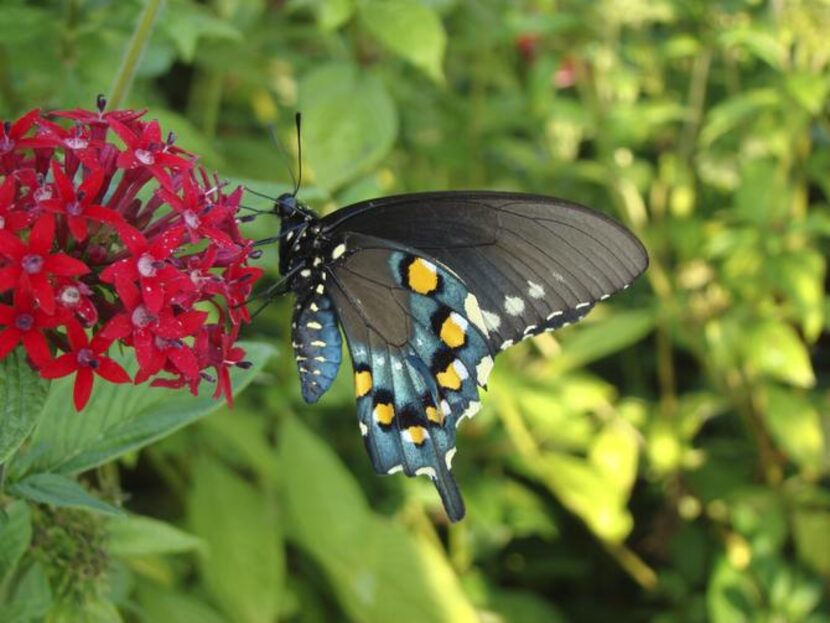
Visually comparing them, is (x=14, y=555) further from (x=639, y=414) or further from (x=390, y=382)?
(x=639, y=414)

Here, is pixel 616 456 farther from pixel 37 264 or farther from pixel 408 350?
pixel 37 264

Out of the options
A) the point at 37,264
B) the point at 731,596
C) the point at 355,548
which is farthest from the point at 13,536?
the point at 731,596

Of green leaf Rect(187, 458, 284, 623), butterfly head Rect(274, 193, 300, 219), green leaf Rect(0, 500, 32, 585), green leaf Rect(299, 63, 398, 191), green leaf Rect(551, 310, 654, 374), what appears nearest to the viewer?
green leaf Rect(0, 500, 32, 585)

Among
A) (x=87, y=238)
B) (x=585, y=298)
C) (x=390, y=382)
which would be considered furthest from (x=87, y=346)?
(x=585, y=298)

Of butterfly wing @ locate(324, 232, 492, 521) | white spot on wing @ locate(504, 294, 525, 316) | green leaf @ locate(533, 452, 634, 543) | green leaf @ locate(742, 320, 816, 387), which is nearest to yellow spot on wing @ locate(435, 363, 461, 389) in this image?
butterfly wing @ locate(324, 232, 492, 521)

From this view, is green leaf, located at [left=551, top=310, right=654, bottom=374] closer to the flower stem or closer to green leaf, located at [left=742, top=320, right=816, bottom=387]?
green leaf, located at [left=742, top=320, right=816, bottom=387]

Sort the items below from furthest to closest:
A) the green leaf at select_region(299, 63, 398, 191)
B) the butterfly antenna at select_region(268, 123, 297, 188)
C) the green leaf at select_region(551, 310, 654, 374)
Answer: the green leaf at select_region(551, 310, 654, 374), the green leaf at select_region(299, 63, 398, 191), the butterfly antenna at select_region(268, 123, 297, 188)

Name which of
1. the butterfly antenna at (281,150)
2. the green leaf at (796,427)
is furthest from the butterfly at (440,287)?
the green leaf at (796,427)
